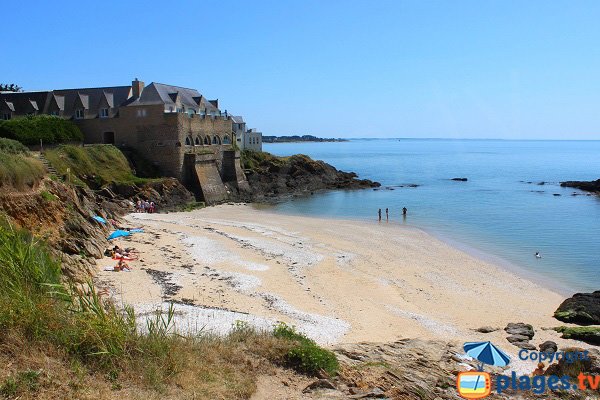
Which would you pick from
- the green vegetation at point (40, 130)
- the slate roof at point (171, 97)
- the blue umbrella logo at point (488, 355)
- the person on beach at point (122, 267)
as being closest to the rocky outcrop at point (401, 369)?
the blue umbrella logo at point (488, 355)

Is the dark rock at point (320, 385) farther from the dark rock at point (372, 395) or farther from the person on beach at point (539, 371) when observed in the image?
the person on beach at point (539, 371)

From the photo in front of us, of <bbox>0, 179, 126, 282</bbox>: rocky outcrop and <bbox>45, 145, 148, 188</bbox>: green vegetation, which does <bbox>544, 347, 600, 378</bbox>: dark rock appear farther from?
<bbox>45, 145, 148, 188</bbox>: green vegetation

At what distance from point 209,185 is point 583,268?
26.2 m

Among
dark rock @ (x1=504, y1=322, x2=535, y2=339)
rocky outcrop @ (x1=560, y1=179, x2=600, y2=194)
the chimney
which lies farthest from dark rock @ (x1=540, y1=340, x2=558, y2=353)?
rocky outcrop @ (x1=560, y1=179, x2=600, y2=194)

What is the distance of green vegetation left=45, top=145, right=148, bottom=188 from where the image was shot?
1252 inches

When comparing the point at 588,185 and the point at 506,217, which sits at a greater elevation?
the point at 588,185

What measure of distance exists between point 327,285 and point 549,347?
24.2 feet

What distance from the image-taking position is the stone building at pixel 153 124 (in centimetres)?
3769

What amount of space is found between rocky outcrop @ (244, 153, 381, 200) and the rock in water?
30.7 metres

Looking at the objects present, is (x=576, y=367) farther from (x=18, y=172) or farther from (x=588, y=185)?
(x=588, y=185)

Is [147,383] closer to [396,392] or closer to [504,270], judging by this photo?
[396,392]

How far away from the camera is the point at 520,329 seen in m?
14.3

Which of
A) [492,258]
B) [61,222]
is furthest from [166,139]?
[492,258]

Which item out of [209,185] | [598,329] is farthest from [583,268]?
[209,185]
